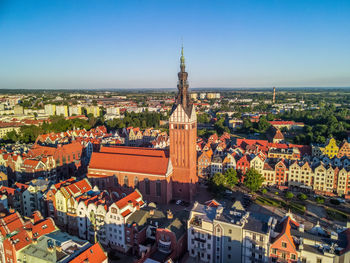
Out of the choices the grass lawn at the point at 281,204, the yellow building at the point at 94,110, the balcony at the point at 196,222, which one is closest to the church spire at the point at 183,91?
the balcony at the point at 196,222

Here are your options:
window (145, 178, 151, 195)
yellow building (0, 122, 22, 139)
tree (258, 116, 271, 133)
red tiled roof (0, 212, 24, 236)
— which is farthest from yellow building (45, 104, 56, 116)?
red tiled roof (0, 212, 24, 236)

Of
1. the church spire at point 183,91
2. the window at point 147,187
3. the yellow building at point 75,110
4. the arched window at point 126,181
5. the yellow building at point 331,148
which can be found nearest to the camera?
the church spire at point 183,91

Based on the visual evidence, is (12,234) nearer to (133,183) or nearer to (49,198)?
(49,198)

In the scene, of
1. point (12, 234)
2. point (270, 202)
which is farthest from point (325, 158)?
point (12, 234)

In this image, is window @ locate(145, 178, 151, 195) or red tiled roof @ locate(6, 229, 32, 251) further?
window @ locate(145, 178, 151, 195)

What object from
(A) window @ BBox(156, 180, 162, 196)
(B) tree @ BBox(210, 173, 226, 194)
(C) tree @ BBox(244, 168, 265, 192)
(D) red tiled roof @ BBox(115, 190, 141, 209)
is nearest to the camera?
(D) red tiled roof @ BBox(115, 190, 141, 209)

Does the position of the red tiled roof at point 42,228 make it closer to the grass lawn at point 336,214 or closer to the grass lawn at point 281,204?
the grass lawn at point 281,204

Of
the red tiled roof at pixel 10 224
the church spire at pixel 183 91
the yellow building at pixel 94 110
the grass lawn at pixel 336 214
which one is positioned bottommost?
the grass lawn at pixel 336 214

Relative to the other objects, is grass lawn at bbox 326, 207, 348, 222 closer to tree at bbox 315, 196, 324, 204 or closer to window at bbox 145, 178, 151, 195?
tree at bbox 315, 196, 324, 204

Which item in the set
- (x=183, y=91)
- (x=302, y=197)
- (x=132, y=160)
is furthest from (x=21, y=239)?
(x=302, y=197)
